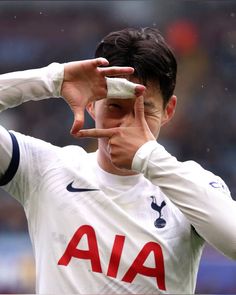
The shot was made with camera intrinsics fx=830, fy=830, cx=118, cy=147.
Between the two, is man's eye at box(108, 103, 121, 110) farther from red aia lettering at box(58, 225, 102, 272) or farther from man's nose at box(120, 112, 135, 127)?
red aia lettering at box(58, 225, 102, 272)

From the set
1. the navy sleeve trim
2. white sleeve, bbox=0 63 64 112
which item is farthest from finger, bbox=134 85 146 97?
the navy sleeve trim

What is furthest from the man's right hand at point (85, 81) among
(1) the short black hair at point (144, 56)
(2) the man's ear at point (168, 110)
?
(2) the man's ear at point (168, 110)

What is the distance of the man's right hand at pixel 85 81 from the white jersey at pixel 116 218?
90 millimetres

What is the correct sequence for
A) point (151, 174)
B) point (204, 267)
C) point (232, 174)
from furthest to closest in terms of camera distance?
point (232, 174) → point (204, 267) → point (151, 174)

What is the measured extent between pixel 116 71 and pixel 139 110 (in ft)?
0.41

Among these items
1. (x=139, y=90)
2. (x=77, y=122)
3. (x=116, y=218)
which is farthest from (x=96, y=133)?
(x=116, y=218)

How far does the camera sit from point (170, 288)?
2.22 meters

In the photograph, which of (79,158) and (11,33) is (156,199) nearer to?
(79,158)

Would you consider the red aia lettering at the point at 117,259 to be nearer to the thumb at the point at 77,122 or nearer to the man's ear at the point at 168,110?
the thumb at the point at 77,122

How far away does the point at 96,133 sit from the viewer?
2.18m

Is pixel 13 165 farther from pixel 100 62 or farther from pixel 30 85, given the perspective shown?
pixel 100 62

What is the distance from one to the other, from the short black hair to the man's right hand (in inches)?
5.5

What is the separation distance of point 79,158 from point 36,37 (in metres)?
5.18

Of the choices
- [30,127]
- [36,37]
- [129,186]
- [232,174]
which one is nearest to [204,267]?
[232,174]
